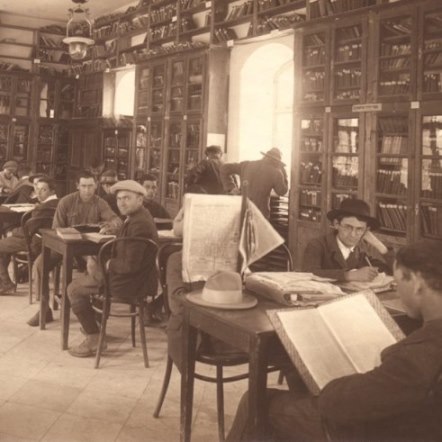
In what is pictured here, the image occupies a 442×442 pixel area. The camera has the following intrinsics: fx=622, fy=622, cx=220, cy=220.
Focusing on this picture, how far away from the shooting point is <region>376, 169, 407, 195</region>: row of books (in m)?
6.03

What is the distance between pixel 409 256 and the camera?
182cm

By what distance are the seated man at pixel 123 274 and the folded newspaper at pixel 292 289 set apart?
5.24 feet

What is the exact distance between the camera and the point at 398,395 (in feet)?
5.27

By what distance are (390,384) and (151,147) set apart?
8660 mm

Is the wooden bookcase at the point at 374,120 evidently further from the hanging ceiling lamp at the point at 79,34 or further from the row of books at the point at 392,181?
the hanging ceiling lamp at the point at 79,34

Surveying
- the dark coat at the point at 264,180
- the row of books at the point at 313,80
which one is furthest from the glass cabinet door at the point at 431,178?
the dark coat at the point at 264,180

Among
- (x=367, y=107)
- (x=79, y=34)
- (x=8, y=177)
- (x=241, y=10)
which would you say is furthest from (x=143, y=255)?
(x=79, y=34)

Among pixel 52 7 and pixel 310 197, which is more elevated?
pixel 52 7

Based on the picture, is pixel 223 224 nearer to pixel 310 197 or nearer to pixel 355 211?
pixel 355 211

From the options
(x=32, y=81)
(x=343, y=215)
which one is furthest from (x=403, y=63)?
(x=32, y=81)

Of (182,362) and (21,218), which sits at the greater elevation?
(21,218)

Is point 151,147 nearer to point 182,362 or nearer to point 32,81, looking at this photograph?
point 32,81

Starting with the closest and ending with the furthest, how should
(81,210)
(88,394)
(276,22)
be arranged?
(88,394)
(81,210)
(276,22)

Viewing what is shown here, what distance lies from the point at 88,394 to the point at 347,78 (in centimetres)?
443
